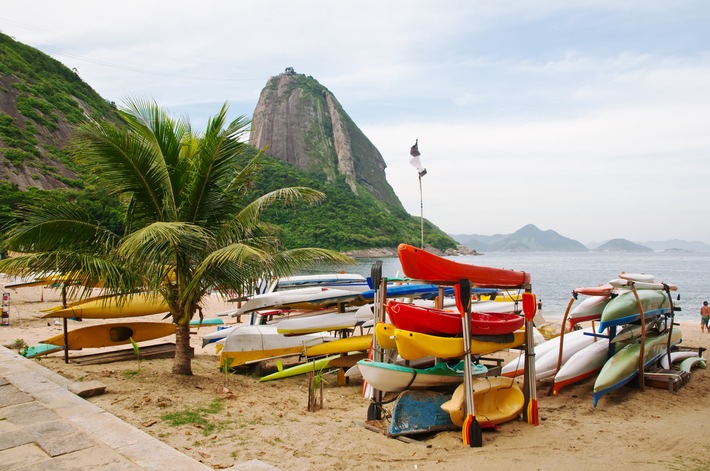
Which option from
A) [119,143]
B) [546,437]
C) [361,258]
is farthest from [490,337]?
[361,258]

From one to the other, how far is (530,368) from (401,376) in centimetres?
180

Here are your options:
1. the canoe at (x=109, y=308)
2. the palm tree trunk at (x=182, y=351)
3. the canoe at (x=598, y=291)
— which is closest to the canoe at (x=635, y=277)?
the canoe at (x=598, y=291)

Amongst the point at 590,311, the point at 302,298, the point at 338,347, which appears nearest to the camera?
the point at 590,311

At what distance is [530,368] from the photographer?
270 inches

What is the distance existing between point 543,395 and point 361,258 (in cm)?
6209

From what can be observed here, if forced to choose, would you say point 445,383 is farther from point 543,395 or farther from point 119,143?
point 119,143

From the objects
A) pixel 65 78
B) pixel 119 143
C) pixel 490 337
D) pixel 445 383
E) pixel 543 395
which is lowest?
pixel 543 395

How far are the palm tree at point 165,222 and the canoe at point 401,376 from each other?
212cm

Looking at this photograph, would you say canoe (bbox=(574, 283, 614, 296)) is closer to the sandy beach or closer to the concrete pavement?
the sandy beach

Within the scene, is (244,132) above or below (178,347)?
above

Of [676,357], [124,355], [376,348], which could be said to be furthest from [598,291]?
[124,355]

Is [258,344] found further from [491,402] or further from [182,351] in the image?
[491,402]

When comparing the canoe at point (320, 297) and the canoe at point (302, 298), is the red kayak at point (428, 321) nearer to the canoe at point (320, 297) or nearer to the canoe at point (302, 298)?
the canoe at point (320, 297)

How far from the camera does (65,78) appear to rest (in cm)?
5834
